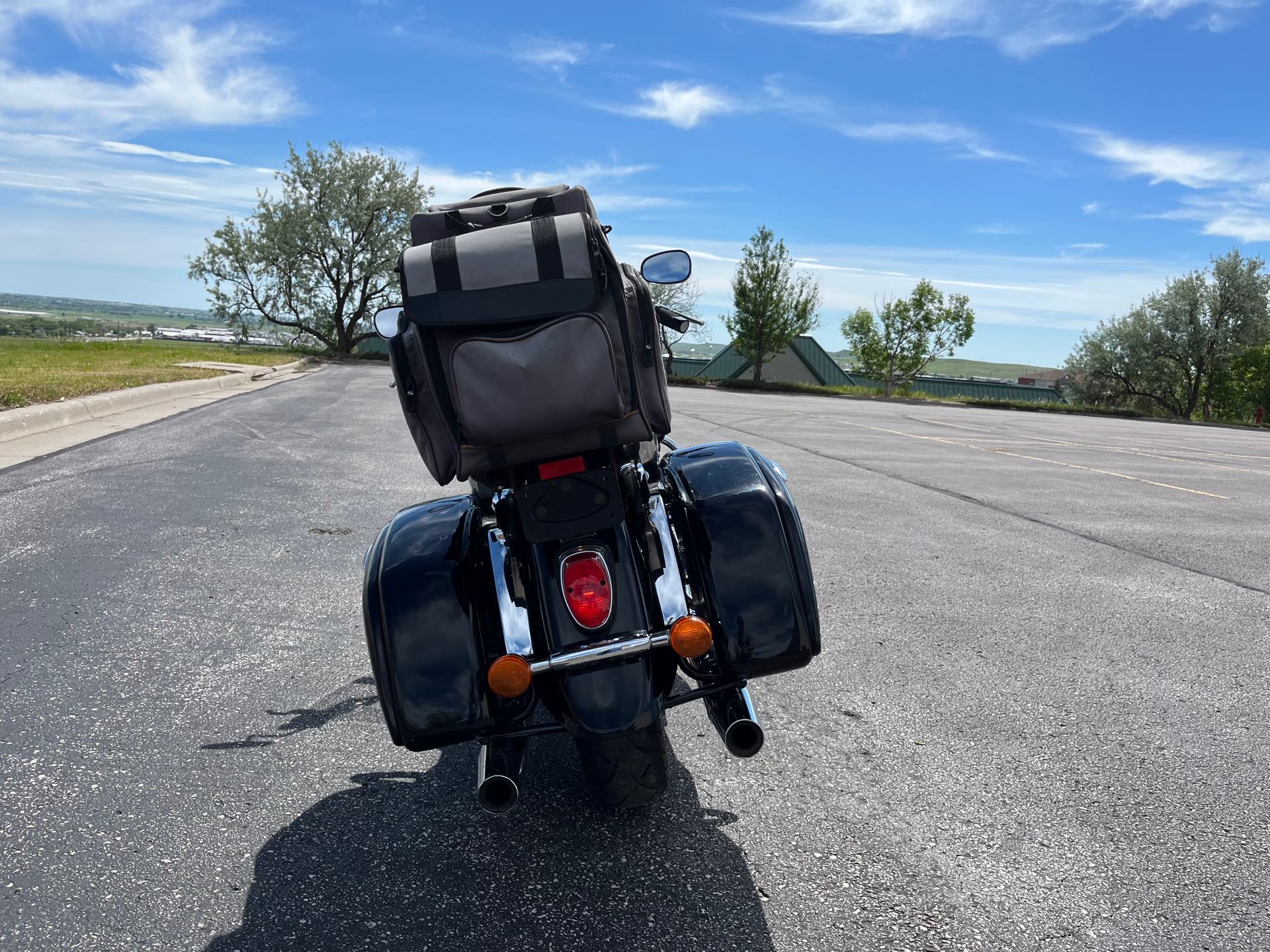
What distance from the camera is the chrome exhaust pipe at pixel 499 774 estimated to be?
7.18 feet

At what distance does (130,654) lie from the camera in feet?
12.8

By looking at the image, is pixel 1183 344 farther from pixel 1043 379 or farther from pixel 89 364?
pixel 1043 379

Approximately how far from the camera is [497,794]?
2.20m

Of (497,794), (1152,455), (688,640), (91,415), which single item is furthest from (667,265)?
(1152,455)

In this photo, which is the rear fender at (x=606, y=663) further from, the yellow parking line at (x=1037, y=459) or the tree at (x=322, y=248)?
the tree at (x=322, y=248)

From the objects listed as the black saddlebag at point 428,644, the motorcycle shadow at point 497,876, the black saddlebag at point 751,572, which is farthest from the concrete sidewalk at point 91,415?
the black saddlebag at point 751,572

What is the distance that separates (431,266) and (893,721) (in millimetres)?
2393

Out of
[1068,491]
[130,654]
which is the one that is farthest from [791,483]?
[130,654]

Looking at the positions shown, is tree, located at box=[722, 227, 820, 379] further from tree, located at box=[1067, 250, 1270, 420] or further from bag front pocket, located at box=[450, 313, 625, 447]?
bag front pocket, located at box=[450, 313, 625, 447]

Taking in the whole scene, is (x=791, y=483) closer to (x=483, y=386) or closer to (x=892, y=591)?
(x=892, y=591)

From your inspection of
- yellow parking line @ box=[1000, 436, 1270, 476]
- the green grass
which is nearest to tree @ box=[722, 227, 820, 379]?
the green grass

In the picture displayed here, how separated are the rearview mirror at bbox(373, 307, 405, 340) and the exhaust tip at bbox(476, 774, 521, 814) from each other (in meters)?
1.16

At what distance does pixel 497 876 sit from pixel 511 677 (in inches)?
23.6

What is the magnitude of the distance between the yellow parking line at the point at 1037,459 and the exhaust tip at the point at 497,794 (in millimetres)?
10010
